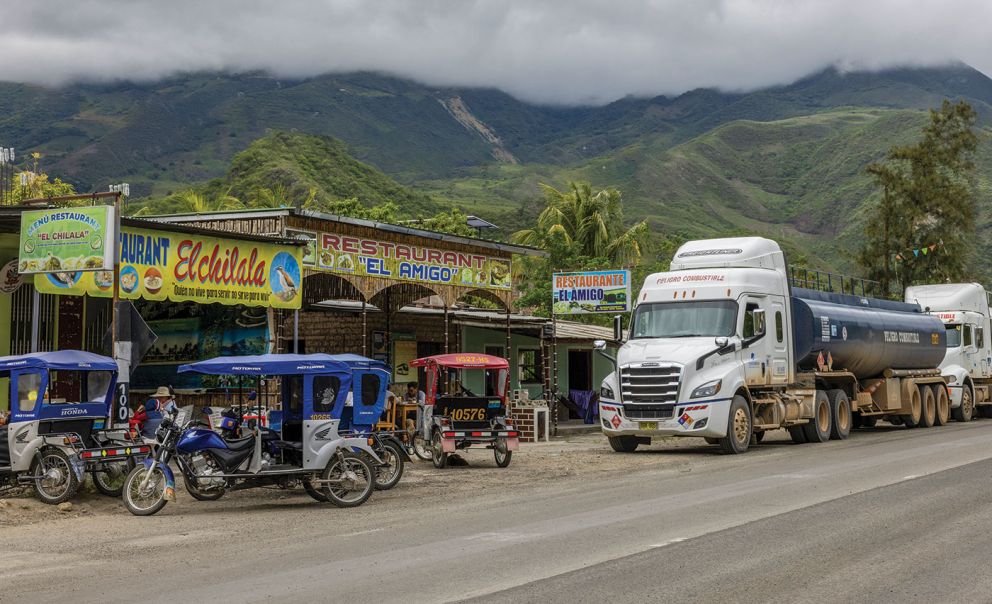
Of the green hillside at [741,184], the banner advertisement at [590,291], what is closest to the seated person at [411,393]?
the banner advertisement at [590,291]

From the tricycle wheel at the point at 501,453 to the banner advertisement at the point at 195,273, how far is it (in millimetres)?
4948

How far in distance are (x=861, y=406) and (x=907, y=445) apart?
5.24 meters

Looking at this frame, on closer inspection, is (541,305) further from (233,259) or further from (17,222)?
(17,222)

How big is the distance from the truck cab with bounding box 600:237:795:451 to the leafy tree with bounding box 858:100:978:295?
3169cm

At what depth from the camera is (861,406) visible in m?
28.1

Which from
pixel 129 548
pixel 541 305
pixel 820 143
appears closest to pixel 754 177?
pixel 820 143

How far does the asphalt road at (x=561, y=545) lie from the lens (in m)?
8.70

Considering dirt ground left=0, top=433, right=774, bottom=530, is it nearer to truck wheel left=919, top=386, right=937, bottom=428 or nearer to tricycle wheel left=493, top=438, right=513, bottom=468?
tricycle wheel left=493, top=438, right=513, bottom=468

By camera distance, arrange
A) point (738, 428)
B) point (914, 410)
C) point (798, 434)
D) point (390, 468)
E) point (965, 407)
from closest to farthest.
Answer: point (390, 468)
point (738, 428)
point (798, 434)
point (914, 410)
point (965, 407)

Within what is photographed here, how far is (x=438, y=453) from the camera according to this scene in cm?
2034

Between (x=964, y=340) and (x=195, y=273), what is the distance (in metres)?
25.7

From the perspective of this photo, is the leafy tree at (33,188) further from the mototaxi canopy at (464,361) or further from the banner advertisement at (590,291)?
the mototaxi canopy at (464,361)

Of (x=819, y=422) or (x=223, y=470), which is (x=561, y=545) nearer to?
(x=223, y=470)

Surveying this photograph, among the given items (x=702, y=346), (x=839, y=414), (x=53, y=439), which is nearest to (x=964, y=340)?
(x=839, y=414)
